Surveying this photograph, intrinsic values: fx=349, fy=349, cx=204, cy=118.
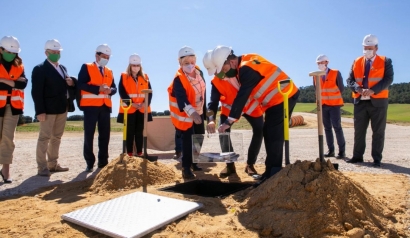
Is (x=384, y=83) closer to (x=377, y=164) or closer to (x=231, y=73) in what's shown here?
(x=377, y=164)

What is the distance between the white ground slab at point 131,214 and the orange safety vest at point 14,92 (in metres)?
2.75

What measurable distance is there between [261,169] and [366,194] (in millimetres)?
2718

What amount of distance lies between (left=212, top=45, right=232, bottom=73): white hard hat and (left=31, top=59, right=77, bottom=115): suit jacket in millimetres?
3006

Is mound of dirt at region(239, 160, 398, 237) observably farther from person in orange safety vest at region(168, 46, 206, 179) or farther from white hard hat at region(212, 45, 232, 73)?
person in orange safety vest at region(168, 46, 206, 179)

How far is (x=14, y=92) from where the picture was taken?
5.49 meters

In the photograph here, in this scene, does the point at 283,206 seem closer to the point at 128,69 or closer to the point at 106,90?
the point at 106,90

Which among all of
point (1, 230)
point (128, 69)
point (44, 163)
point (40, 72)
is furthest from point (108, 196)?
point (128, 69)

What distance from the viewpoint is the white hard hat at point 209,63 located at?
14.6 feet

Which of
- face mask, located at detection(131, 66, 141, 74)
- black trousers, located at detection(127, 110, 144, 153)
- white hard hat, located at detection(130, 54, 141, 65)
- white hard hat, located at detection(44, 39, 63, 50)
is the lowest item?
black trousers, located at detection(127, 110, 144, 153)

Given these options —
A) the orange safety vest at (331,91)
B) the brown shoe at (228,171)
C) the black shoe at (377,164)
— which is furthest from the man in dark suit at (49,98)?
the black shoe at (377,164)

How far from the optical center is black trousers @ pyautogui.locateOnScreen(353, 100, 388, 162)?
6180 millimetres

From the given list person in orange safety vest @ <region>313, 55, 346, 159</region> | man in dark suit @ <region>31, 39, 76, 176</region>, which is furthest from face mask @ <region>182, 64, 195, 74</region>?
person in orange safety vest @ <region>313, 55, 346, 159</region>

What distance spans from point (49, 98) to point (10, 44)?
3.30 ft

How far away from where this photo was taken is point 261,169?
597 cm
